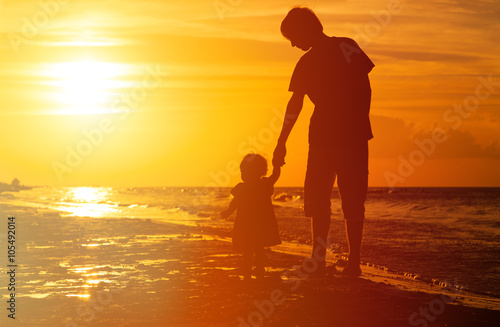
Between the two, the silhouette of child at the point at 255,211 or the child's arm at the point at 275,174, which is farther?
the silhouette of child at the point at 255,211

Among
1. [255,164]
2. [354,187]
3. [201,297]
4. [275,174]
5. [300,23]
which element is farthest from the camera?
[255,164]

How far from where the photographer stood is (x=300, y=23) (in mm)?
6500

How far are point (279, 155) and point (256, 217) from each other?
136cm

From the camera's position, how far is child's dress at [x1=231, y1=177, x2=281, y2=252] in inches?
311

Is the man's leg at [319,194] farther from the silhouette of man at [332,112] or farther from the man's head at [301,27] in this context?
the man's head at [301,27]

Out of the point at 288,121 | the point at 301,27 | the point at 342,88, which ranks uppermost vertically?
the point at 301,27

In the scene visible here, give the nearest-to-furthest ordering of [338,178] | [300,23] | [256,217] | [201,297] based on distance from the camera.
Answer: [201,297], [300,23], [338,178], [256,217]

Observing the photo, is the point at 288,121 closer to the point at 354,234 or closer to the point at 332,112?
the point at 332,112

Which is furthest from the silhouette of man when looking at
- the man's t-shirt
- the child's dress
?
the child's dress

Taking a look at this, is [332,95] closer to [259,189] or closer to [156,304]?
[259,189]

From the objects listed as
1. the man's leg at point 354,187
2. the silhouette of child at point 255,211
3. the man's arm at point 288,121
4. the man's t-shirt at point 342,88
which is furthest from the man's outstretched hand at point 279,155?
the silhouette of child at point 255,211

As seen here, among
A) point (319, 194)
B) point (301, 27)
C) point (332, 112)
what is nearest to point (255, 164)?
point (319, 194)

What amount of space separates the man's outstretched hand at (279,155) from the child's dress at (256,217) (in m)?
0.97

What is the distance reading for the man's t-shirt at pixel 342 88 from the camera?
6531 mm
